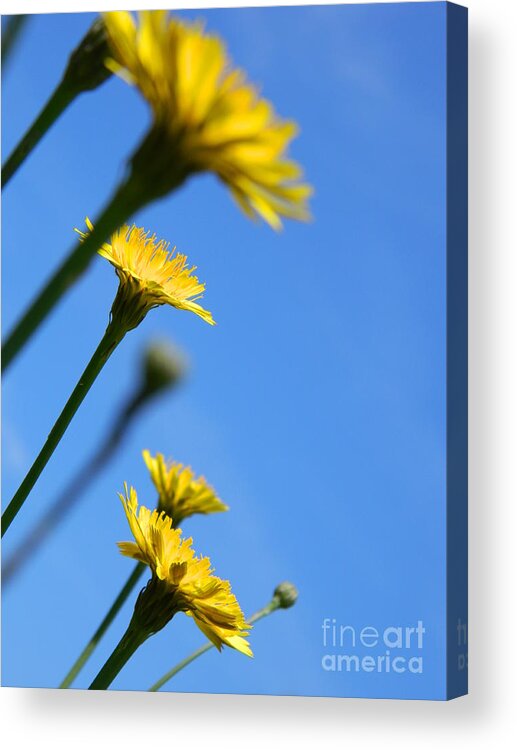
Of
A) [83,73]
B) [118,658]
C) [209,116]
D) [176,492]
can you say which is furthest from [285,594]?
[209,116]

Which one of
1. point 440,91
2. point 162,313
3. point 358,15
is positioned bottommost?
point 162,313

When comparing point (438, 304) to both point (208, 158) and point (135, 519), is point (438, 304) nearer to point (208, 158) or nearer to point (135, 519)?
point (135, 519)

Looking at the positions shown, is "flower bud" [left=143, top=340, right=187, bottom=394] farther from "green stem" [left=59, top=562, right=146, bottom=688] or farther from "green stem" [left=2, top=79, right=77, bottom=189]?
"green stem" [left=2, top=79, right=77, bottom=189]

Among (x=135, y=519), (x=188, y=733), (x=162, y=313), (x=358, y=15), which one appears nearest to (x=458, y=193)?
(x=358, y=15)

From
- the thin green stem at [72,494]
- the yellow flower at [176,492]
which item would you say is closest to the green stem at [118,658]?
the thin green stem at [72,494]

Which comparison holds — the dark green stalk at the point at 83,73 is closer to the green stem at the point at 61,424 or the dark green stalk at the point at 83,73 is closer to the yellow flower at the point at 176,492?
the green stem at the point at 61,424
